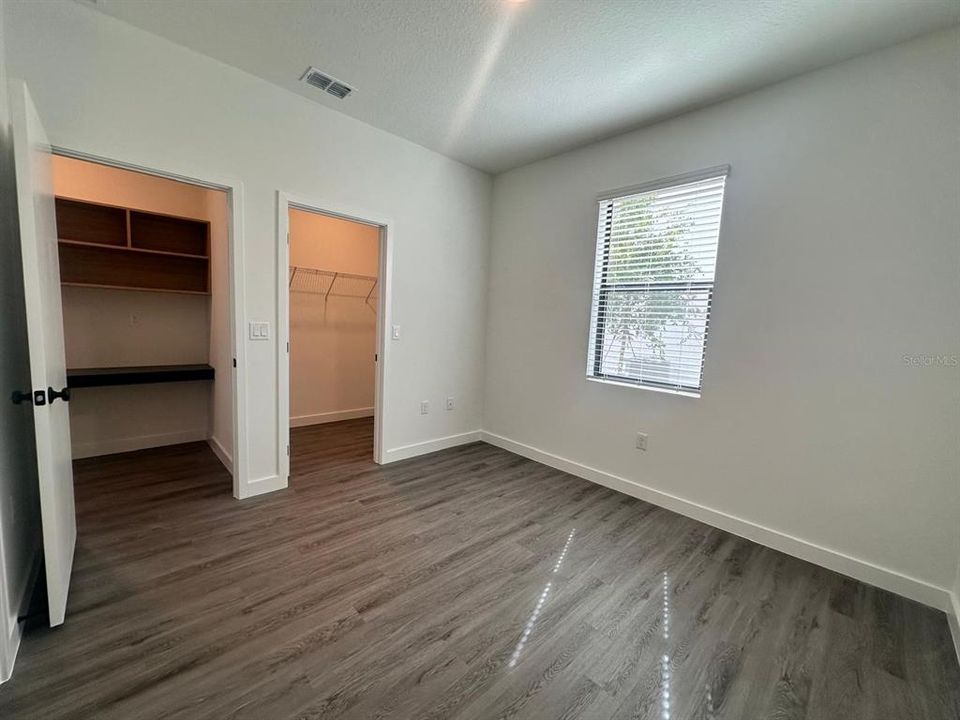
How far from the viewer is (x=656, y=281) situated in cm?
284

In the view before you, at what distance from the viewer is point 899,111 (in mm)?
1941

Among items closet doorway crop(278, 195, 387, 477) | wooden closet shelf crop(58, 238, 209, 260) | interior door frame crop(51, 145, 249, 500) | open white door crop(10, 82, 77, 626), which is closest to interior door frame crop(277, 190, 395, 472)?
interior door frame crop(51, 145, 249, 500)

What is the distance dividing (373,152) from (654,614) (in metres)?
3.58

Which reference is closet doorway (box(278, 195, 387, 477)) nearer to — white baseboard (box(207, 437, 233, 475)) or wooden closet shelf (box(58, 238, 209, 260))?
white baseboard (box(207, 437, 233, 475))

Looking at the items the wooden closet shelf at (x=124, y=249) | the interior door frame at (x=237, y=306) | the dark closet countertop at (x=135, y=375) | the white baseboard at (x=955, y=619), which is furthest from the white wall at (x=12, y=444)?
the white baseboard at (x=955, y=619)

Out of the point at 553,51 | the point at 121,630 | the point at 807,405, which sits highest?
the point at 553,51

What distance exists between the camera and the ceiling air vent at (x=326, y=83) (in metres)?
2.43

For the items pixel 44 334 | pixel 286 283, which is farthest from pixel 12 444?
pixel 286 283

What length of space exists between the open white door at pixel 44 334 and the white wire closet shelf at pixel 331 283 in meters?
2.48

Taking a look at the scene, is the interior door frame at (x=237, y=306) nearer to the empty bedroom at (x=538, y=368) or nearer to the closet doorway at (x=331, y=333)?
the empty bedroom at (x=538, y=368)

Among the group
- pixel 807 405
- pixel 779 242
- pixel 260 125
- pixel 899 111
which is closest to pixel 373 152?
pixel 260 125

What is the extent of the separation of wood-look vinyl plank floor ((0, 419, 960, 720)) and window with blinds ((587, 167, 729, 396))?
1.12 m

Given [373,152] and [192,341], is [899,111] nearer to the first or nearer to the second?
[373,152]

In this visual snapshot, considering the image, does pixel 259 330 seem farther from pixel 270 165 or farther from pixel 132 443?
pixel 132 443
